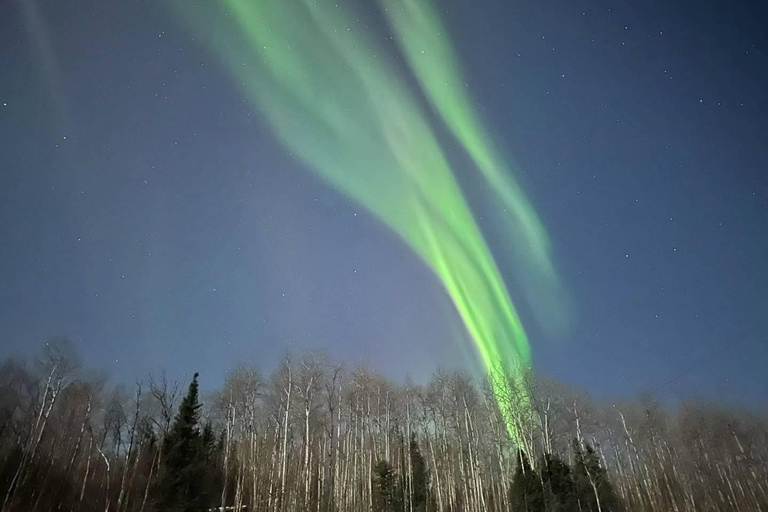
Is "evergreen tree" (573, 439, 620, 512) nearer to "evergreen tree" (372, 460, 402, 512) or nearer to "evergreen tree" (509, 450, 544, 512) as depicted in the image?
"evergreen tree" (509, 450, 544, 512)

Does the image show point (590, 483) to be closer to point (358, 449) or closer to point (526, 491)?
point (526, 491)

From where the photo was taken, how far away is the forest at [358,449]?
30.5 meters

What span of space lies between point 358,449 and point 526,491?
647 inches

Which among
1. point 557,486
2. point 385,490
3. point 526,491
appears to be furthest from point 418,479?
point 557,486

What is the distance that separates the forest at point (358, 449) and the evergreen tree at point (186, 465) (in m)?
0.09

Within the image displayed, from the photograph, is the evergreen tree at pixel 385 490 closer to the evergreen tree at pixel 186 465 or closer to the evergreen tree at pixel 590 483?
the evergreen tree at pixel 186 465

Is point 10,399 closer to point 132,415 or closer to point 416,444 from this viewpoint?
point 132,415

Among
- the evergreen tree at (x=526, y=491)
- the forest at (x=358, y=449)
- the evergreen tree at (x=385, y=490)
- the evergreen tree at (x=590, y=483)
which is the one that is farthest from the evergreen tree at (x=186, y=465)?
the evergreen tree at (x=590, y=483)

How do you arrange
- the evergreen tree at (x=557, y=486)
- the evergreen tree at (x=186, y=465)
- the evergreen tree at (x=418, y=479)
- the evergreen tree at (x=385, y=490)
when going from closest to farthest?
the evergreen tree at (x=186, y=465) < the evergreen tree at (x=557, y=486) < the evergreen tree at (x=385, y=490) < the evergreen tree at (x=418, y=479)

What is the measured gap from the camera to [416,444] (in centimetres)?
4319

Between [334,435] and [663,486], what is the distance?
38682mm

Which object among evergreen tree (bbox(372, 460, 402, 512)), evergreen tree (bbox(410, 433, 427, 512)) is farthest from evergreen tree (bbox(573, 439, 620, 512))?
evergreen tree (bbox(372, 460, 402, 512))

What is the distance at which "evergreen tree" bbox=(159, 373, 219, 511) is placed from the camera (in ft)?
87.2

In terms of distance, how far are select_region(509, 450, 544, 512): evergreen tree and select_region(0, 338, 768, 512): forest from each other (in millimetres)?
105
